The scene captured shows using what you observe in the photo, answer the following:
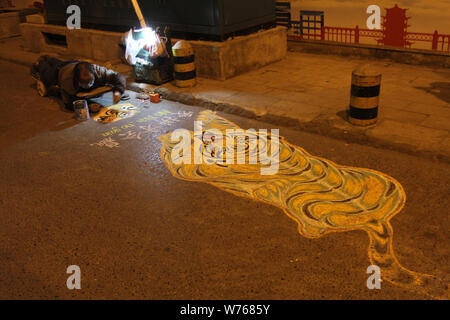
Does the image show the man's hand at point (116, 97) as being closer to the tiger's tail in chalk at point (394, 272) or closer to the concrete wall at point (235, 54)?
the concrete wall at point (235, 54)

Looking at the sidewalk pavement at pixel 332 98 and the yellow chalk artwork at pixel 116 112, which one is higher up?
the sidewalk pavement at pixel 332 98

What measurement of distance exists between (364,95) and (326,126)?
0.76m

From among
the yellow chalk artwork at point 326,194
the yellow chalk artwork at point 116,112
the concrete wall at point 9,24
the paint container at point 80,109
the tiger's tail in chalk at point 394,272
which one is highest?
the concrete wall at point 9,24

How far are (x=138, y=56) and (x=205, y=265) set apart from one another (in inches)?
277

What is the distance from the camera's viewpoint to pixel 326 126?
6734mm

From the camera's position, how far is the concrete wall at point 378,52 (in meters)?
9.75

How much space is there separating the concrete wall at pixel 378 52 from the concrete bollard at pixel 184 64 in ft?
13.9

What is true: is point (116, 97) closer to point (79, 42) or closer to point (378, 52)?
point (79, 42)

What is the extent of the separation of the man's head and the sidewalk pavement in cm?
167

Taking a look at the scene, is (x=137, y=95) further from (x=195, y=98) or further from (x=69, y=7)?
(x=69, y=7)

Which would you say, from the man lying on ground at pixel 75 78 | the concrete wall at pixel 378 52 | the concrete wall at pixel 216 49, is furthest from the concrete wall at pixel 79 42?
the concrete wall at pixel 378 52

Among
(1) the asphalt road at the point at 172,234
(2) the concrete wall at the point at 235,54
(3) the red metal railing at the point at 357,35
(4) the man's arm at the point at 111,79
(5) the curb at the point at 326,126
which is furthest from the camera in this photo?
(3) the red metal railing at the point at 357,35

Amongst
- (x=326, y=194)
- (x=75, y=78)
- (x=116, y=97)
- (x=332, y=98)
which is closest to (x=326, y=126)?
(x=332, y=98)
